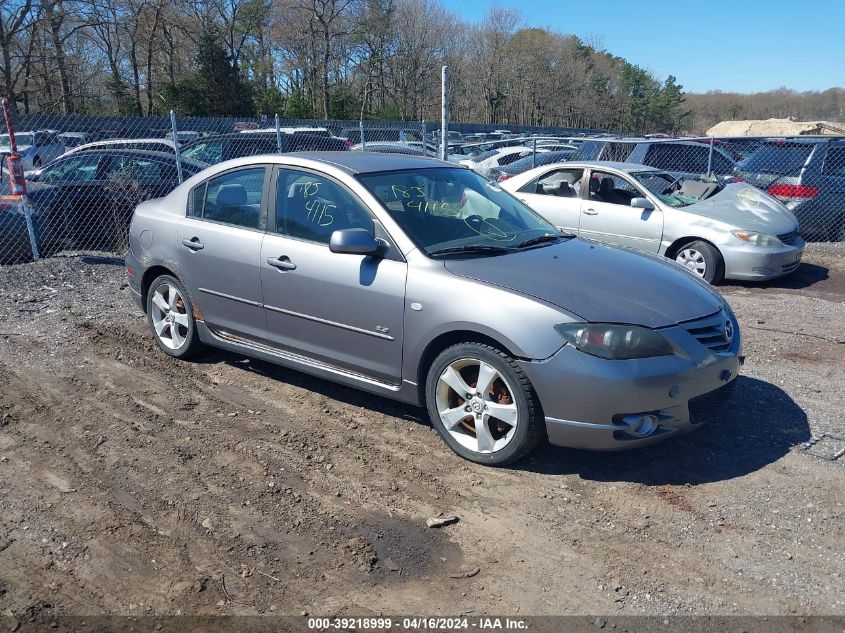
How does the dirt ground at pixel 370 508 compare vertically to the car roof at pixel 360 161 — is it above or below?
below

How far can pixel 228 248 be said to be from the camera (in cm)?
514

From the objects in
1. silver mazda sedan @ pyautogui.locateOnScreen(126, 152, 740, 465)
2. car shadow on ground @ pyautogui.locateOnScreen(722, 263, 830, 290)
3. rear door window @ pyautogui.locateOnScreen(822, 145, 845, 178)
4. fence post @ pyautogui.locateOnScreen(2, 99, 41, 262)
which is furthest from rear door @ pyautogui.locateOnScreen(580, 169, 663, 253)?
fence post @ pyautogui.locateOnScreen(2, 99, 41, 262)

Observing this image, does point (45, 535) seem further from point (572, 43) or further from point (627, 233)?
point (572, 43)

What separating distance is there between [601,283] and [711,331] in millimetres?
676

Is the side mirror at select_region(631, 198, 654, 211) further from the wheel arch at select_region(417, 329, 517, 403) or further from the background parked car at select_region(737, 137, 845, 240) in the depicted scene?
the wheel arch at select_region(417, 329, 517, 403)

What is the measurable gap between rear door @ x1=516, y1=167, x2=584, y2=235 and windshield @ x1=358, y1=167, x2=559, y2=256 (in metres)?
4.25

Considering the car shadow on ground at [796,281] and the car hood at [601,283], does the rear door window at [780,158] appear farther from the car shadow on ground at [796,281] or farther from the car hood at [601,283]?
the car hood at [601,283]

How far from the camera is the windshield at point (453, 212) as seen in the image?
14.7 ft

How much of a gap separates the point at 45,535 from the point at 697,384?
3426 millimetres

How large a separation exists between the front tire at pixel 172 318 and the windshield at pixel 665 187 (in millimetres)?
6039

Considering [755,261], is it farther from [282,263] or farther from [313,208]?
[282,263]

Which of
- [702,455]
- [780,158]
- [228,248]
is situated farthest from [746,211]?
[228,248]

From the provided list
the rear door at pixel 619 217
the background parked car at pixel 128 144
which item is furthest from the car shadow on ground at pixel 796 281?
the background parked car at pixel 128 144

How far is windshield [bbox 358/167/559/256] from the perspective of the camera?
14.7 ft
